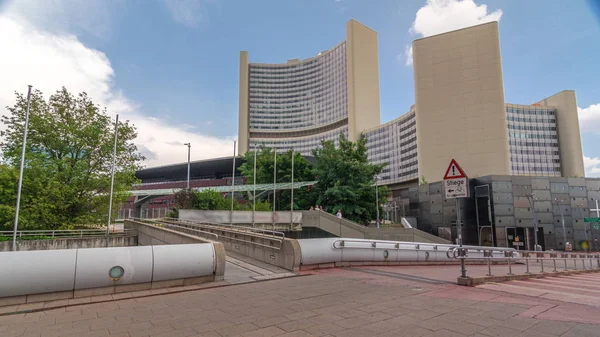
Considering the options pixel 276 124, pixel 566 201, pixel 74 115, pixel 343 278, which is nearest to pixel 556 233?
pixel 566 201

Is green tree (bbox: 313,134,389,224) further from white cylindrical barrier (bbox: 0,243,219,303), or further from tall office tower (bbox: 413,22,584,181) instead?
tall office tower (bbox: 413,22,584,181)

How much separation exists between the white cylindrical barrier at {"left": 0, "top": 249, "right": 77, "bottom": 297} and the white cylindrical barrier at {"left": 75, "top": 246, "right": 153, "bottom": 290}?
17 cm

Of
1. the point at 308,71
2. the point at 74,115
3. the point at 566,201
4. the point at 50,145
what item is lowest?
the point at 566,201

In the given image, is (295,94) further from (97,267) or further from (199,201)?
(97,267)

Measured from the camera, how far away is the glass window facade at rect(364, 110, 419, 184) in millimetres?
100250

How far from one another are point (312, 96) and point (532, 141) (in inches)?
3452

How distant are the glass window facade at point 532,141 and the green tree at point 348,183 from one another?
3263 inches

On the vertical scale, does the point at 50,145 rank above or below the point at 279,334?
above

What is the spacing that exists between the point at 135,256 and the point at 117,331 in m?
2.64

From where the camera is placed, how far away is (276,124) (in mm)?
163500

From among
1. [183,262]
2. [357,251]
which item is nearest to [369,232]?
[357,251]

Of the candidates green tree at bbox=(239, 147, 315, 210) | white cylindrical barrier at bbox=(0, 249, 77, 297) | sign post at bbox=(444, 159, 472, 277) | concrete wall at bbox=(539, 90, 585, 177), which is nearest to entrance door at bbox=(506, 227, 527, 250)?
green tree at bbox=(239, 147, 315, 210)

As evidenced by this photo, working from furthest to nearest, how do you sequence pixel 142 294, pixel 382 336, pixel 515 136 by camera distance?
pixel 515 136, pixel 142 294, pixel 382 336

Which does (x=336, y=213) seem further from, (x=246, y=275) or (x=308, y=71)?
(x=308, y=71)
